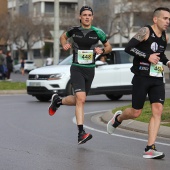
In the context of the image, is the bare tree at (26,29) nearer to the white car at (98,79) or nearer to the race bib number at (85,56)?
the white car at (98,79)

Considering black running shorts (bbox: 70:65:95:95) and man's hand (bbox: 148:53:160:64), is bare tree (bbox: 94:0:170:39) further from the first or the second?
man's hand (bbox: 148:53:160:64)

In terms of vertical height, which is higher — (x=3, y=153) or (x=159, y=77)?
(x=159, y=77)

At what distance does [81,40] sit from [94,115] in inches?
230

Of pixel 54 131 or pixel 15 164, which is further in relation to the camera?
pixel 54 131

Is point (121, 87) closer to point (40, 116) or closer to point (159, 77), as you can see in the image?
point (40, 116)

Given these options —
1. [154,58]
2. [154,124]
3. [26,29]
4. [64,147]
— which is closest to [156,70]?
[154,58]

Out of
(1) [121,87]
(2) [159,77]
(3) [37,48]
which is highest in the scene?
(2) [159,77]

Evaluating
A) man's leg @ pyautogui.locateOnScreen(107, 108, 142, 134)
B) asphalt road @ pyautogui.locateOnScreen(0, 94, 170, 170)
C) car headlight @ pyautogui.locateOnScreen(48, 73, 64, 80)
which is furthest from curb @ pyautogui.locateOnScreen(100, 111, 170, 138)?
car headlight @ pyautogui.locateOnScreen(48, 73, 64, 80)

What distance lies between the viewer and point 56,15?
32.6 meters

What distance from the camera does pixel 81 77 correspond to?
34.7 ft

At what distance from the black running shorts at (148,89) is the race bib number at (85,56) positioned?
1400 millimetres

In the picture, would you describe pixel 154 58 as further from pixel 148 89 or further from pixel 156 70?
pixel 148 89

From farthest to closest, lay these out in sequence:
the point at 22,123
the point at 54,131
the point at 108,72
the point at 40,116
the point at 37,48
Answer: the point at 37,48 < the point at 108,72 < the point at 40,116 < the point at 22,123 < the point at 54,131

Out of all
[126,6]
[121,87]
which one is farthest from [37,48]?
[121,87]
